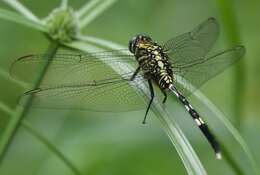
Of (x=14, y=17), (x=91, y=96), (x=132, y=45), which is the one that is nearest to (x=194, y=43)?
(x=132, y=45)

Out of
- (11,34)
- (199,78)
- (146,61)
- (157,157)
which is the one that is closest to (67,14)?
(146,61)

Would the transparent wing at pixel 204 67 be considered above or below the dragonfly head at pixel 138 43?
below

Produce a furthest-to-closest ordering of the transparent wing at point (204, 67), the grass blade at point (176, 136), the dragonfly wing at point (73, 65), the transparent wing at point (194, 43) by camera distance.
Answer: the transparent wing at point (194, 43) → the transparent wing at point (204, 67) → the dragonfly wing at point (73, 65) → the grass blade at point (176, 136)

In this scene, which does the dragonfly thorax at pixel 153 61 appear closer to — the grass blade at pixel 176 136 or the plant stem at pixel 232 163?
the grass blade at pixel 176 136

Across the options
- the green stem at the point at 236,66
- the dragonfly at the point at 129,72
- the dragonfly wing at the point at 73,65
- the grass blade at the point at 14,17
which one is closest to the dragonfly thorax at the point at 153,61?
the dragonfly at the point at 129,72

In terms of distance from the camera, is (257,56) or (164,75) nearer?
(164,75)

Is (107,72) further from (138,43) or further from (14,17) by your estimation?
(14,17)

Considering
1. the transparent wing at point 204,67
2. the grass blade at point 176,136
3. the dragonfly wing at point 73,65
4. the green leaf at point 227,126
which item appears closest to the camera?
the grass blade at point 176,136

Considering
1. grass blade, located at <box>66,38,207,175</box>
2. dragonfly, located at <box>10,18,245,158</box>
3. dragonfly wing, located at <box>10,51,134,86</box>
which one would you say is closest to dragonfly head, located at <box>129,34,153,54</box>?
dragonfly, located at <box>10,18,245,158</box>

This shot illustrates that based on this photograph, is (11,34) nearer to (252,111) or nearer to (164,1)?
(164,1)
